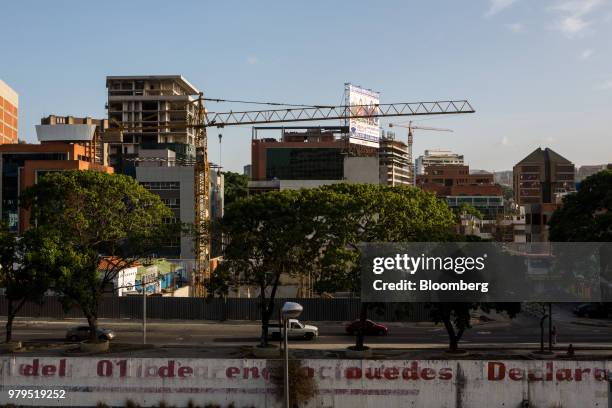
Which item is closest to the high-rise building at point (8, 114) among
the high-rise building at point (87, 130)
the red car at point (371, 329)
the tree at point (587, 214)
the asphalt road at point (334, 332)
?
the high-rise building at point (87, 130)

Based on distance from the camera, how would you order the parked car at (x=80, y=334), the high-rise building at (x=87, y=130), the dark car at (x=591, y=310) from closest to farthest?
the parked car at (x=80, y=334), the dark car at (x=591, y=310), the high-rise building at (x=87, y=130)

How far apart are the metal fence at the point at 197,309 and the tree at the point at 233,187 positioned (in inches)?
3883

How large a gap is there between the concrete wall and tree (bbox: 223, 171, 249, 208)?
127 m

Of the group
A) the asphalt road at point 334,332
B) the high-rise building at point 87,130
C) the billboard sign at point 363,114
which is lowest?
the asphalt road at point 334,332

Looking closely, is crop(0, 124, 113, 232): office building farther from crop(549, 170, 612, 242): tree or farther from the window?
crop(549, 170, 612, 242): tree

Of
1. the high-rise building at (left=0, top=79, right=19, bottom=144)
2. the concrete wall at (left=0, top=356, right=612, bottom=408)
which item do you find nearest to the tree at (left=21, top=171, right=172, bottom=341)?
the concrete wall at (left=0, top=356, right=612, bottom=408)

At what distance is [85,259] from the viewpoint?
40.9m

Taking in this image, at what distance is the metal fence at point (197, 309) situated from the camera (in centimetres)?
5956

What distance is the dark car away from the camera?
6306 cm

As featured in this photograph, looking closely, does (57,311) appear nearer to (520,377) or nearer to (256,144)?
(520,377)

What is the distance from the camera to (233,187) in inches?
6777

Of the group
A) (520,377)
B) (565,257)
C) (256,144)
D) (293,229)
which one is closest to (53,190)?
(293,229)

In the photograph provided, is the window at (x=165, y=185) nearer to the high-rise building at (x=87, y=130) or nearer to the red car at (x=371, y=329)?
the high-rise building at (x=87, y=130)

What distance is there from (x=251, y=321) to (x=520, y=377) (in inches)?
1247
